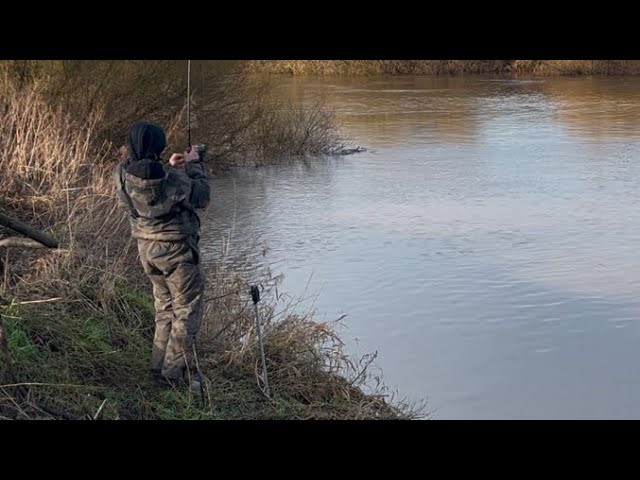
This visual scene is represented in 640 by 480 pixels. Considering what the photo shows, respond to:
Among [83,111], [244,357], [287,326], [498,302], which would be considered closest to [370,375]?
[287,326]

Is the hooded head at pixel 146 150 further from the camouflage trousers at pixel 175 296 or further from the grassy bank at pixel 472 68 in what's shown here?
the grassy bank at pixel 472 68

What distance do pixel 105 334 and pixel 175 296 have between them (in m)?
1.09

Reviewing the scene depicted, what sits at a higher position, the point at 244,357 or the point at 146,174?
the point at 146,174

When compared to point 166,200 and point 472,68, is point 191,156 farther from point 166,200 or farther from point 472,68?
point 472,68

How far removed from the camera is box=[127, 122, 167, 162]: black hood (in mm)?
4996

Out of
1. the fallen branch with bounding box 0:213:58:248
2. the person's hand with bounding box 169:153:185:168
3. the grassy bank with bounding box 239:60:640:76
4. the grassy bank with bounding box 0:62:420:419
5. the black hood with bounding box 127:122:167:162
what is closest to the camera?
the fallen branch with bounding box 0:213:58:248

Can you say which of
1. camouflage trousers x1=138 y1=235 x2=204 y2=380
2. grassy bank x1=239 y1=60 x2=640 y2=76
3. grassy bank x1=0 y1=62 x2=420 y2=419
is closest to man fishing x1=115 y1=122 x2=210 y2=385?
camouflage trousers x1=138 y1=235 x2=204 y2=380

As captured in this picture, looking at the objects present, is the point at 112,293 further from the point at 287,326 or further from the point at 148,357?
the point at 287,326

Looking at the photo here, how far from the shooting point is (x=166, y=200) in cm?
509

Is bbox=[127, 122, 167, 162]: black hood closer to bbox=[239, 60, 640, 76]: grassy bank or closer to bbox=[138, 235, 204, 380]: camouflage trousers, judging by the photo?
bbox=[138, 235, 204, 380]: camouflage trousers

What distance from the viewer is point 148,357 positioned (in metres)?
6.11

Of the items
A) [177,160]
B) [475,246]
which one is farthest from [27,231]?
[475,246]

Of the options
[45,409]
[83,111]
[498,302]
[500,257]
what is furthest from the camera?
[83,111]

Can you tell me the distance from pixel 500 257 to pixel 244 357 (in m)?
5.66
